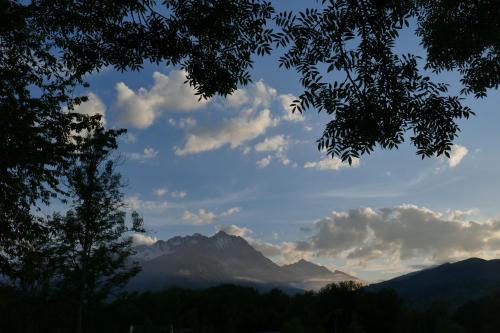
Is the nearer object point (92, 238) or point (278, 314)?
point (92, 238)

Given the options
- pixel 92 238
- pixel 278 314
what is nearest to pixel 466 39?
pixel 92 238

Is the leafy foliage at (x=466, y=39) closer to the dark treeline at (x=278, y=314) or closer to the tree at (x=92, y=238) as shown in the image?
the tree at (x=92, y=238)

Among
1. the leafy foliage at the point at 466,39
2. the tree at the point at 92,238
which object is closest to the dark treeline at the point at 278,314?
the tree at the point at 92,238

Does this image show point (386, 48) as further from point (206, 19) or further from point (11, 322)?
point (11, 322)

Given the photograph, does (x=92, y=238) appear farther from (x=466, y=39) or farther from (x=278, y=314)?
(x=278, y=314)

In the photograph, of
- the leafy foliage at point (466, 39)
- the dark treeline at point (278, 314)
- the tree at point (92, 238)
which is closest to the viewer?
the leafy foliage at point (466, 39)

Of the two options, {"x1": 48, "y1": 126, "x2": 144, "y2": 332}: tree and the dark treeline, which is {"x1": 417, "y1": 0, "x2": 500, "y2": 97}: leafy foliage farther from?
the dark treeline

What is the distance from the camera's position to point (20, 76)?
14.5 metres

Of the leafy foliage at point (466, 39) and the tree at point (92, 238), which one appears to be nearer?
the leafy foliage at point (466, 39)

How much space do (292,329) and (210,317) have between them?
97.8ft

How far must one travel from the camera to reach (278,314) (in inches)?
3917

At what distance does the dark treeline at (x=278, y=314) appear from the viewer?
8550 cm

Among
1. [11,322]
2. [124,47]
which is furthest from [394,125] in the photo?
[11,322]

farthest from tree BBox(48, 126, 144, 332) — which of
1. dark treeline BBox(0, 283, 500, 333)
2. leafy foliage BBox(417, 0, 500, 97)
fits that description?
dark treeline BBox(0, 283, 500, 333)
